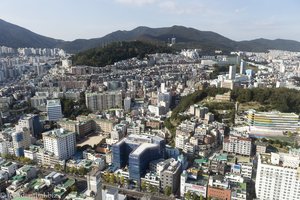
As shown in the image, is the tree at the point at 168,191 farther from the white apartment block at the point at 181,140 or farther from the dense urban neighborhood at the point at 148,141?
the white apartment block at the point at 181,140

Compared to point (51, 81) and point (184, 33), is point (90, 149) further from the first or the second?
point (184, 33)

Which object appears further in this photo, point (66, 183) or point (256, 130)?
point (256, 130)

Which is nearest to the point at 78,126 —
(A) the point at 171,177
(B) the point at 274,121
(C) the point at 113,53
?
(A) the point at 171,177

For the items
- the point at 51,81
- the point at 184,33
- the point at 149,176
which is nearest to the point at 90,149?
the point at 149,176

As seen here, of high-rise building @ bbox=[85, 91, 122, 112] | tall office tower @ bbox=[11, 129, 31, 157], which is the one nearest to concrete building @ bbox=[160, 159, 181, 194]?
tall office tower @ bbox=[11, 129, 31, 157]

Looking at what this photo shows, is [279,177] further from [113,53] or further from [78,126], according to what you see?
[113,53]

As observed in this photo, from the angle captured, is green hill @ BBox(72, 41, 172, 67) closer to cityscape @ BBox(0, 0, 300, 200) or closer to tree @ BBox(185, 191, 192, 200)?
cityscape @ BBox(0, 0, 300, 200)
